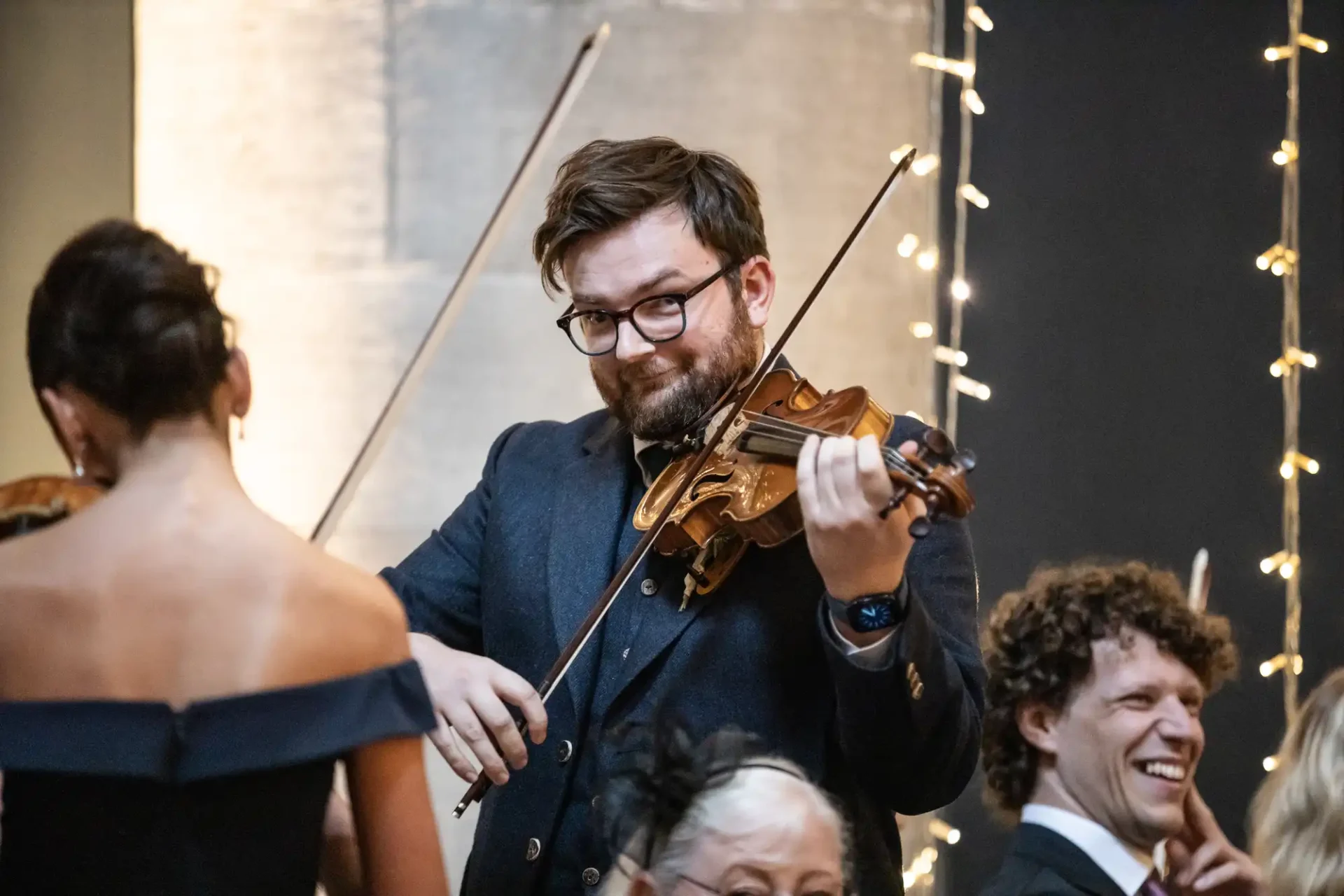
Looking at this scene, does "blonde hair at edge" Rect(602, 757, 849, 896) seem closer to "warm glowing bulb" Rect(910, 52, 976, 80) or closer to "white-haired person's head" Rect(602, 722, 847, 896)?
"white-haired person's head" Rect(602, 722, 847, 896)

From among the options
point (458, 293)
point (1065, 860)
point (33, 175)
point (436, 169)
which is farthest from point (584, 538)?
point (33, 175)

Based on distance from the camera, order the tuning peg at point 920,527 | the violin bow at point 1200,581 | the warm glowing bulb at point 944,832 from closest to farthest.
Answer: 1. the tuning peg at point 920,527
2. the violin bow at point 1200,581
3. the warm glowing bulb at point 944,832

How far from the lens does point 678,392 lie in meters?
1.72

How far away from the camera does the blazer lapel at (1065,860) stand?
6.37ft

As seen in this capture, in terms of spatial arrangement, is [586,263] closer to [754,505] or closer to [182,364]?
[754,505]

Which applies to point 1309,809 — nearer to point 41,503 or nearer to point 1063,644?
point 1063,644

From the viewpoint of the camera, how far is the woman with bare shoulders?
116cm

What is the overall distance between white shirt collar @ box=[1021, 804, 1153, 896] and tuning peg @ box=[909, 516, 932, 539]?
2.62ft

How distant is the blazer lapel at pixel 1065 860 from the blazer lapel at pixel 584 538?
0.67 meters

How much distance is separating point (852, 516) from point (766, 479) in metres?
0.18

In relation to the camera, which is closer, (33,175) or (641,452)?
(641,452)

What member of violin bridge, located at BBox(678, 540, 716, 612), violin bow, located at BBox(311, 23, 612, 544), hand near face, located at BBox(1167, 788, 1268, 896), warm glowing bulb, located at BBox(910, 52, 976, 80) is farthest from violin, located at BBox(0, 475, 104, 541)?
warm glowing bulb, located at BBox(910, 52, 976, 80)

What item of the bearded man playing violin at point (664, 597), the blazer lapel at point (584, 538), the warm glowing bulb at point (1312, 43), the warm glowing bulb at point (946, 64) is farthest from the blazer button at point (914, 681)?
the warm glowing bulb at point (1312, 43)

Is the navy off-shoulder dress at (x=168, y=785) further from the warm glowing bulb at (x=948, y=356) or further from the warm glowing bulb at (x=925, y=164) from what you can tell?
the warm glowing bulb at (x=925, y=164)
